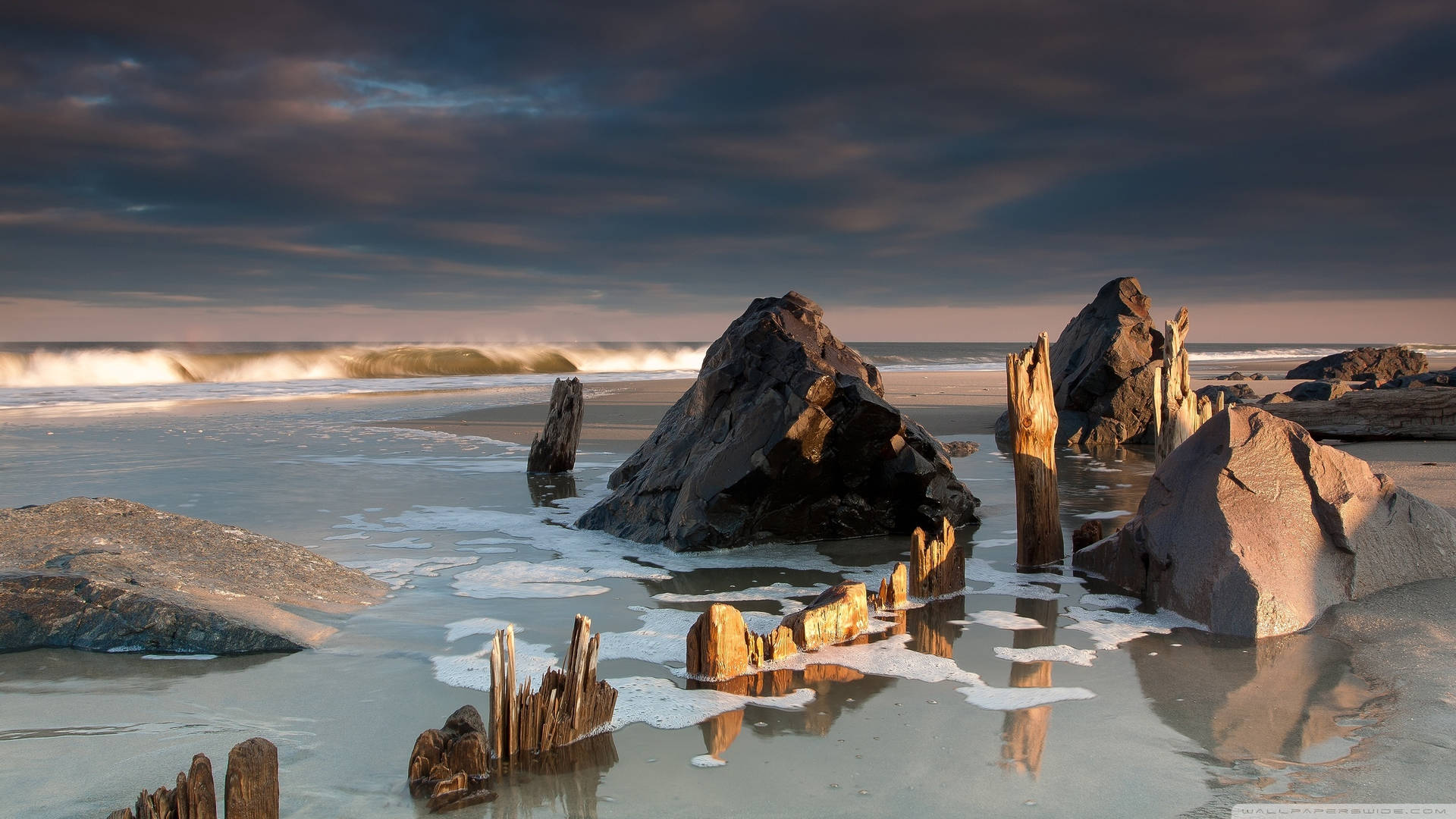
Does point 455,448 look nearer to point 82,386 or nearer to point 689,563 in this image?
point 689,563

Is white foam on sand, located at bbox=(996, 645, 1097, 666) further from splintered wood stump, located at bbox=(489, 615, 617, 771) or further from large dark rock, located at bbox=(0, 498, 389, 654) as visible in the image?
large dark rock, located at bbox=(0, 498, 389, 654)

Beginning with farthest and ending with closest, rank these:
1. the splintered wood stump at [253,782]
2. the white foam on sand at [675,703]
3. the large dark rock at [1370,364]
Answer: the large dark rock at [1370,364] → the white foam on sand at [675,703] → the splintered wood stump at [253,782]

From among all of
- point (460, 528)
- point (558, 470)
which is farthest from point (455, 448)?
point (460, 528)

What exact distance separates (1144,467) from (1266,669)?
7.19 metres

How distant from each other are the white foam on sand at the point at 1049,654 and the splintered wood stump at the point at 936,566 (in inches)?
35.3

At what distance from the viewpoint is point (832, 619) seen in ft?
14.7

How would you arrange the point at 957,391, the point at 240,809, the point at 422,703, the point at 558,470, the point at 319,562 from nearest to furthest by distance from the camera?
the point at 240,809, the point at 422,703, the point at 319,562, the point at 558,470, the point at 957,391

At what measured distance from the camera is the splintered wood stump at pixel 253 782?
8.59ft

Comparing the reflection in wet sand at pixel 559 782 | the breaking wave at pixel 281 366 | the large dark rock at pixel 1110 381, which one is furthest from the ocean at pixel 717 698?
the breaking wave at pixel 281 366

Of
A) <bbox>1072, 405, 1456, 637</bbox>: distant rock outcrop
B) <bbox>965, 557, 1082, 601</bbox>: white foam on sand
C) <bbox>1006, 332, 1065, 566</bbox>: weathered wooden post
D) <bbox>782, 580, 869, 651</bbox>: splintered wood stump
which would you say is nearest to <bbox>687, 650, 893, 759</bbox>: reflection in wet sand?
<bbox>782, 580, 869, 651</bbox>: splintered wood stump

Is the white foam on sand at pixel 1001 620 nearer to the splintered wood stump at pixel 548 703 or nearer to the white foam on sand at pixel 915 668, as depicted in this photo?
the white foam on sand at pixel 915 668

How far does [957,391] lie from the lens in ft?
75.9

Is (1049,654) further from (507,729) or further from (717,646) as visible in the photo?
(507,729)

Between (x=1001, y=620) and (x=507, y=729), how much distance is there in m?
2.84
